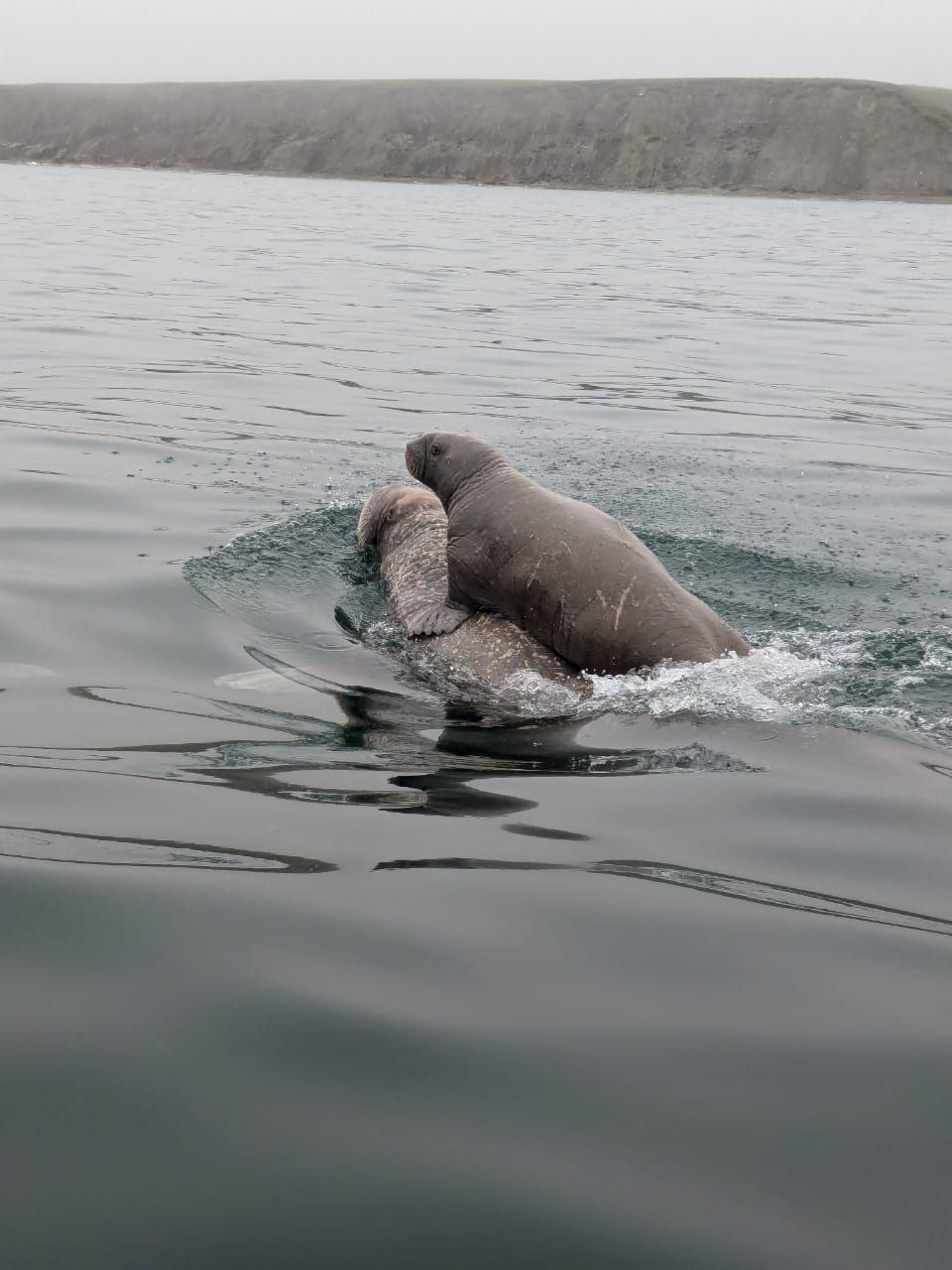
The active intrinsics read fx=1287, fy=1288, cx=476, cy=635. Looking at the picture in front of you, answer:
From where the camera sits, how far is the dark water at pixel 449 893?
283cm

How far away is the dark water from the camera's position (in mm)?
2828

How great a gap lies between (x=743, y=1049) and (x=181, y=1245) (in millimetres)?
1530

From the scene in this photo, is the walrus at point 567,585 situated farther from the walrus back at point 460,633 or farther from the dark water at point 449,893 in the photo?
the dark water at point 449,893

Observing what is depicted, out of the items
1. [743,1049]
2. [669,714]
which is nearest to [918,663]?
[669,714]

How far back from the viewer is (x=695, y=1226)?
2.74 m

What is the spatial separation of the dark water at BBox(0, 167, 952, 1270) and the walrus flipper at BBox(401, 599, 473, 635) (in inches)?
6.7

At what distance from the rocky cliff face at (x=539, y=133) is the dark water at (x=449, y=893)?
13978cm

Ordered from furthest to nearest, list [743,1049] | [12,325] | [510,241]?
1. [510,241]
2. [12,325]
3. [743,1049]

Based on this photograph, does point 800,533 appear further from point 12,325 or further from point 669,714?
point 12,325

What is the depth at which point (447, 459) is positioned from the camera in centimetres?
920

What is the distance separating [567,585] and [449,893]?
134 inches

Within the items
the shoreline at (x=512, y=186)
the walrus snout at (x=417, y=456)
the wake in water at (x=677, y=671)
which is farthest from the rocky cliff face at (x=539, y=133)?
the wake in water at (x=677, y=671)

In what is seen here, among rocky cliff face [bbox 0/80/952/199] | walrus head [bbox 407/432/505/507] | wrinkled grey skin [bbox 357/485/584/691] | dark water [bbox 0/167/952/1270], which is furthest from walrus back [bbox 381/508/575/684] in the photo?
rocky cliff face [bbox 0/80/952/199]

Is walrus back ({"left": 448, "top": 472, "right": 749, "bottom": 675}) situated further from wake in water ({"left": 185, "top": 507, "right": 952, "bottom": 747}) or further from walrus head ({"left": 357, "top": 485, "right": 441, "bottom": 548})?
walrus head ({"left": 357, "top": 485, "right": 441, "bottom": 548})
